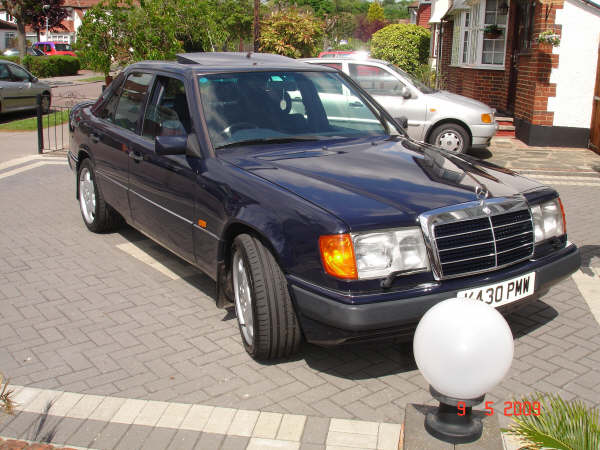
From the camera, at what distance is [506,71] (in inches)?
653

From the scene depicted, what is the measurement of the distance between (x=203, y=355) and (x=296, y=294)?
986 millimetres

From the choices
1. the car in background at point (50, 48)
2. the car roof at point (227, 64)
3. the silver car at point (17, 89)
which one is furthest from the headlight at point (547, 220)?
the car in background at point (50, 48)

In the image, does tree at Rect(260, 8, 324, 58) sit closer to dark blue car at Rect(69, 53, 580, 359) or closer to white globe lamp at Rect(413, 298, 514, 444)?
dark blue car at Rect(69, 53, 580, 359)

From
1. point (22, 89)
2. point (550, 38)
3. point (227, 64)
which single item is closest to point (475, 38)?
point (550, 38)

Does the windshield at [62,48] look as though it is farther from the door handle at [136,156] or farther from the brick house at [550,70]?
the door handle at [136,156]

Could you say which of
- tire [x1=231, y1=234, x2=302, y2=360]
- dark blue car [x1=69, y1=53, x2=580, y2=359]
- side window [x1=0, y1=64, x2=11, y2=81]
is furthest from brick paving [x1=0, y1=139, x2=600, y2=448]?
side window [x1=0, y1=64, x2=11, y2=81]

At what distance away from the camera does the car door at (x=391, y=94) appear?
38.0 ft

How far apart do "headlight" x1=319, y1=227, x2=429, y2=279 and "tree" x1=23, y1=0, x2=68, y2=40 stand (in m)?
38.7

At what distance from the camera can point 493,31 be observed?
665 inches

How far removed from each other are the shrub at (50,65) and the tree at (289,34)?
20210 mm

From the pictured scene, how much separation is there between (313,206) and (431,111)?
8.26 meters

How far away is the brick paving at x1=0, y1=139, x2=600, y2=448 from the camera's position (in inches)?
152

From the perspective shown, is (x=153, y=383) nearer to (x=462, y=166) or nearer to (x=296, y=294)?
(x=296, y=294)

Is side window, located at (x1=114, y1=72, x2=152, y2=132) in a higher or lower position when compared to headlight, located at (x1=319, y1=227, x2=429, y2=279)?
higher
